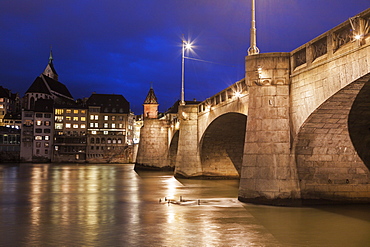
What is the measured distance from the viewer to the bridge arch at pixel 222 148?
3728 centimetres

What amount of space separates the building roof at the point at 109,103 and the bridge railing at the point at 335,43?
101007mm

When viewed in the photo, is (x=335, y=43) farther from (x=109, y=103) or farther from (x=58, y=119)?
(x=109, y=103)

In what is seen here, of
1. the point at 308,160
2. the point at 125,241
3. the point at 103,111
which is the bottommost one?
the point at 125,241

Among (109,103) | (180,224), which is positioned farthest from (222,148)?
(109,103)

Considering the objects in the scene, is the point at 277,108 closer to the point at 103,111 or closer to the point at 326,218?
the point at 326,218

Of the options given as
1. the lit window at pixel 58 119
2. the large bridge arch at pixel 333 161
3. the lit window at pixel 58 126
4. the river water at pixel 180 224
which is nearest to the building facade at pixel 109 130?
the lit window at pixel 58 126

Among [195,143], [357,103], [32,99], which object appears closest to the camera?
[357,103]

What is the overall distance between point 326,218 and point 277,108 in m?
5.75

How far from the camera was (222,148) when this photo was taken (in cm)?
4072

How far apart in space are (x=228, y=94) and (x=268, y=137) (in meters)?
11.5

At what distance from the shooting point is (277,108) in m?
20.5

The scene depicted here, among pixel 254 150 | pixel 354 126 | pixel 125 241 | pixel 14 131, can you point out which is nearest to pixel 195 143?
pixel 254 150

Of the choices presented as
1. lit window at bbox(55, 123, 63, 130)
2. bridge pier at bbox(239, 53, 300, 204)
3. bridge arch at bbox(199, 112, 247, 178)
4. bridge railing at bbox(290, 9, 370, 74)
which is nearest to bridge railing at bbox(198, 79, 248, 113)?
bridge arch at bbox(199, 112, 247, 178)

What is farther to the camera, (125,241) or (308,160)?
(308,160)
